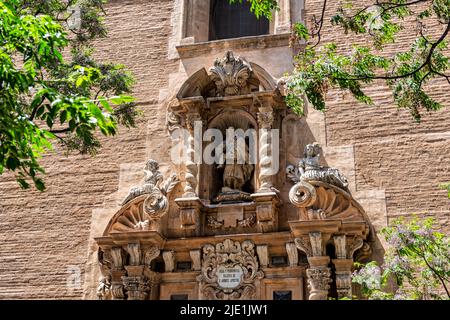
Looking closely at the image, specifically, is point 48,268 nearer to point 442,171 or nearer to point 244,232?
point 244,232

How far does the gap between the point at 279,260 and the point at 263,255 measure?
0.92 feet

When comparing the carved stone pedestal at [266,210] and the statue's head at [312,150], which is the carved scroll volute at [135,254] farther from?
the statue's head at [312,150]

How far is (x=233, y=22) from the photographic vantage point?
511 inches

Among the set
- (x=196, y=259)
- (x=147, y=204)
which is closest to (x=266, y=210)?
(x=196, y=259)

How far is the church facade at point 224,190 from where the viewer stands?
390 inches

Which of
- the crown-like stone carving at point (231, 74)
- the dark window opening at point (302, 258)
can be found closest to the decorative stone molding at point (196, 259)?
the dark window opening at point (302, 258)

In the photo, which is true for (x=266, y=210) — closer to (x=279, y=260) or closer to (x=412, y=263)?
(x=279, y=260)

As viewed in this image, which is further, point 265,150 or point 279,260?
point 265,150

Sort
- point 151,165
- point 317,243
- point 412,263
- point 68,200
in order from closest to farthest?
point 412,263 < point 317,243 < point 151,165 < point 68,200

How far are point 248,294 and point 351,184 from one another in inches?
88.1

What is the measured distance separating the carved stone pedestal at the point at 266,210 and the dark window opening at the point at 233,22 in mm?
3746

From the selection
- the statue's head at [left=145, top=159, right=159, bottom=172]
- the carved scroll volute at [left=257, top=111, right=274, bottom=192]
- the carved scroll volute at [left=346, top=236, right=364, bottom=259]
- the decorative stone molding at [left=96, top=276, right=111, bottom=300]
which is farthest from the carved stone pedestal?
the decorative stone molding at [left=96, top=276, right=111, bottom=300]

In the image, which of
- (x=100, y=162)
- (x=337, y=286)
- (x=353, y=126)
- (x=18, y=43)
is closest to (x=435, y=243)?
(x=337, y=286)

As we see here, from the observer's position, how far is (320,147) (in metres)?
10.6
